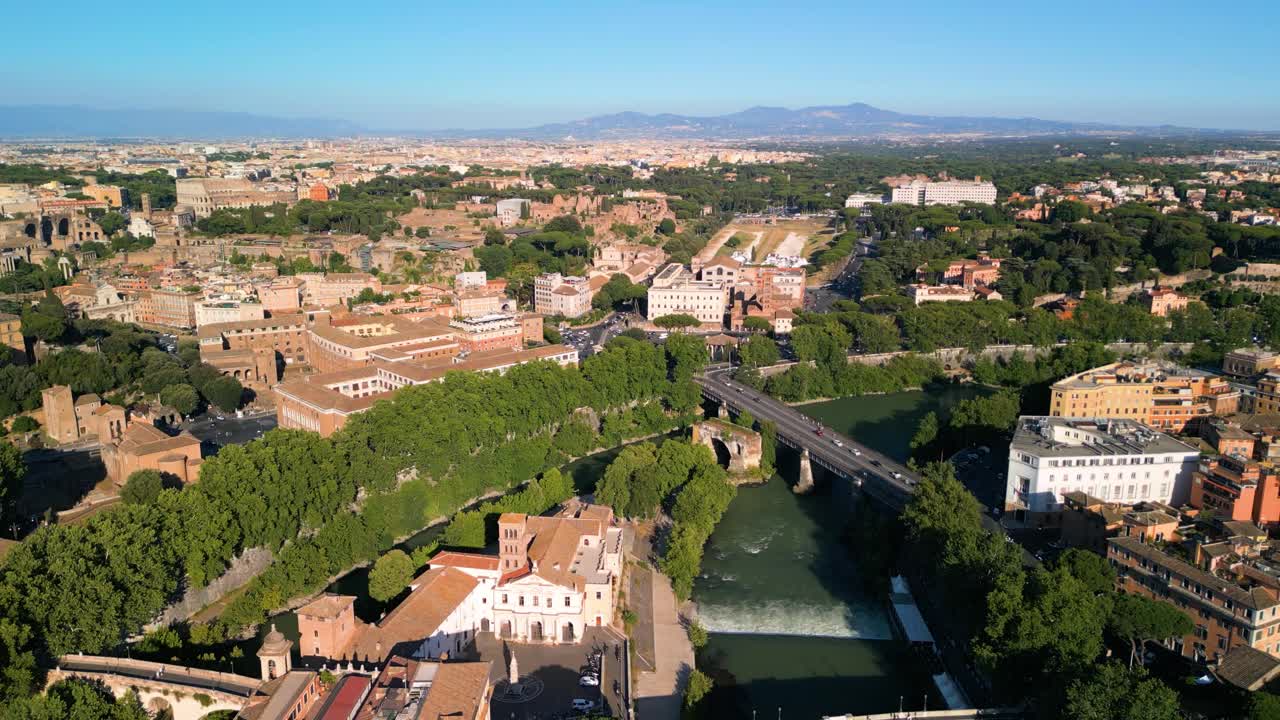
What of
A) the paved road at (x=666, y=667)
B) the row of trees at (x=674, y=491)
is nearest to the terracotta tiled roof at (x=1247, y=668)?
the paved road at (x=666, y=667)

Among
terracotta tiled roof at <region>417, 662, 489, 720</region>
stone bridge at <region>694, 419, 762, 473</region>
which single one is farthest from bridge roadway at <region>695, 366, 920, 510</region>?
terracotta tiled roof at <region>417, 662, 489, 720</region>

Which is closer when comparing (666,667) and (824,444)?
(666,667)

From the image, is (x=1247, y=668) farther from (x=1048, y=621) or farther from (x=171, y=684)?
(x=171, y=684)

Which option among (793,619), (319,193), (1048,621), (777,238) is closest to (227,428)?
(793,619)

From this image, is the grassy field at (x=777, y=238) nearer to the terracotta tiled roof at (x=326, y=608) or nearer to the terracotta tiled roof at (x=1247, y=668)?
the terracotta tiled roof at (x=326, y=608)

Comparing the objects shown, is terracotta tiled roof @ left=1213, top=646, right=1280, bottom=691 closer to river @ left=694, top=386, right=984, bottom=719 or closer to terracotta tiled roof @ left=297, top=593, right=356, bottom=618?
river @ left=694, top=386, right=984, bottom=719

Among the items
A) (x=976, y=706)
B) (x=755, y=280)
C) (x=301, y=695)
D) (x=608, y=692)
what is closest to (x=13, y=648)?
(x=301, y=695)
